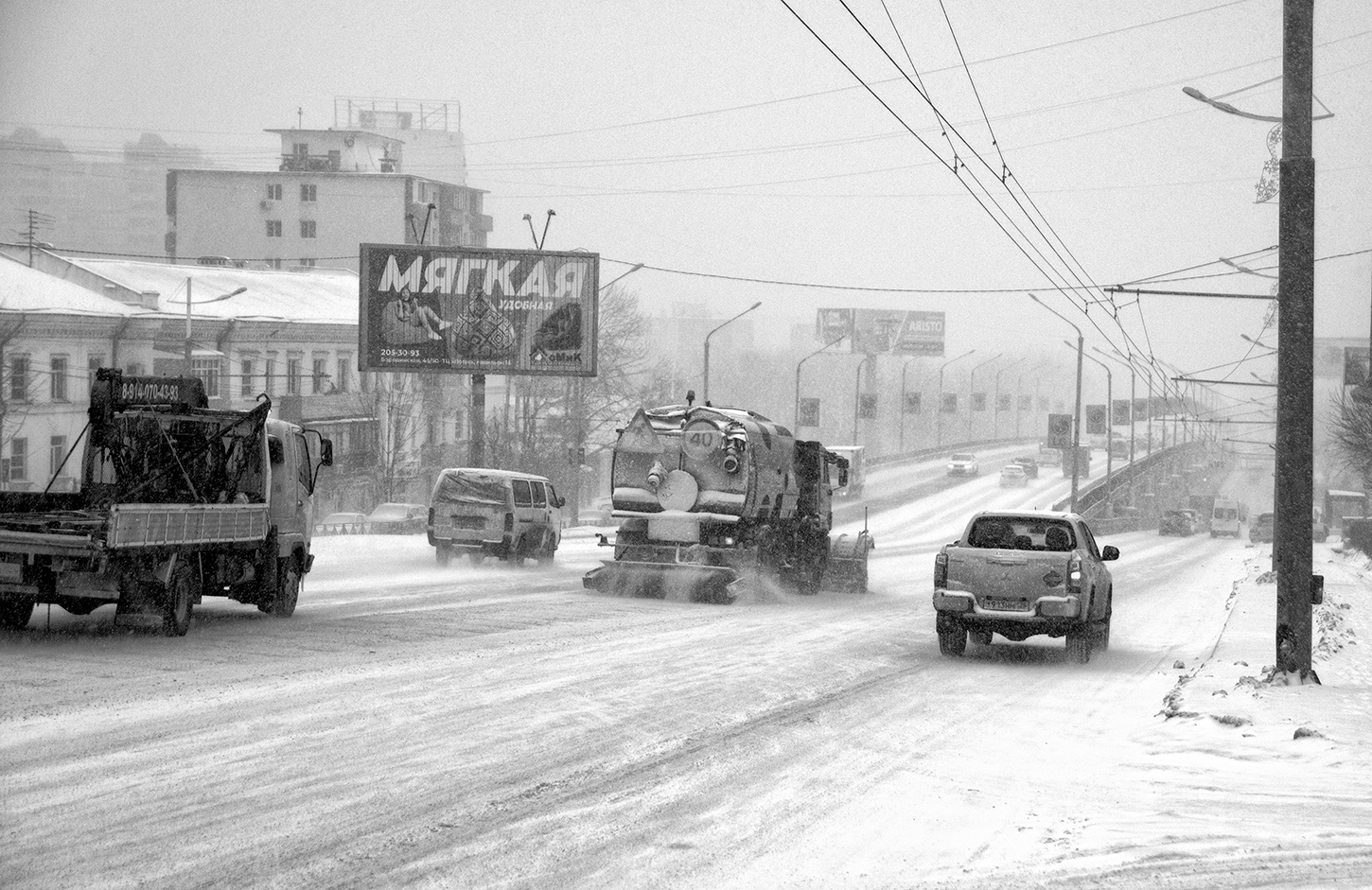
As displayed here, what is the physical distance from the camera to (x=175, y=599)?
48.4 feet

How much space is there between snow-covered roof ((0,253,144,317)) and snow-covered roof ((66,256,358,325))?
7.43ft

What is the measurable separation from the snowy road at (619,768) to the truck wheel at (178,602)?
1.12 feet

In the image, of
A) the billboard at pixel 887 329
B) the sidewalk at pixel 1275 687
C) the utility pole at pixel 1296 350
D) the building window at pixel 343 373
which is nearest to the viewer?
the sidewalk at pixel 1275 687

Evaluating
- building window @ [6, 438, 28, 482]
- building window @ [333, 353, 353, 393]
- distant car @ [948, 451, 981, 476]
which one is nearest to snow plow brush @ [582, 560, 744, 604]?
building window @ [6, 438, 28, 482]

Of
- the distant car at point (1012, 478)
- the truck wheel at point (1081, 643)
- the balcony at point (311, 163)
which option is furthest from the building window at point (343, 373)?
the truck wheel at point (1081, 643)

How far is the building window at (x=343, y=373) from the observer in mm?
66375

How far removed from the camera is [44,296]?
169 ft

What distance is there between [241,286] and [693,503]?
4599cm

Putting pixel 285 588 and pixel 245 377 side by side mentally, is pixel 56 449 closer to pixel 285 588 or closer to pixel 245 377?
pixel 245 377

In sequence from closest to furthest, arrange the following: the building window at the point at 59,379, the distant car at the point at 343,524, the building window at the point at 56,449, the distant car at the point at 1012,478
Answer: the distant car at the point at 343,524 → the building window at the point at 59,379 → the building window at the point at 56,449 → the distant car at the point at 1012,478

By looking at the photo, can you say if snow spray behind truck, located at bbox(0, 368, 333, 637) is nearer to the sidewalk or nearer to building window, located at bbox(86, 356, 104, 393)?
the sidewalk

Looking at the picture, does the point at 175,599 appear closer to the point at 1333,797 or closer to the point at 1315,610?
the point at 1333,797

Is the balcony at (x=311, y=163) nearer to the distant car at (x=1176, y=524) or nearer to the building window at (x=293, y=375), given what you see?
the building window at (x=293, y=375)

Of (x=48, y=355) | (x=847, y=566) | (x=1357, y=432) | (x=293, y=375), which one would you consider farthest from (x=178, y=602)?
(x=293, y=375)
